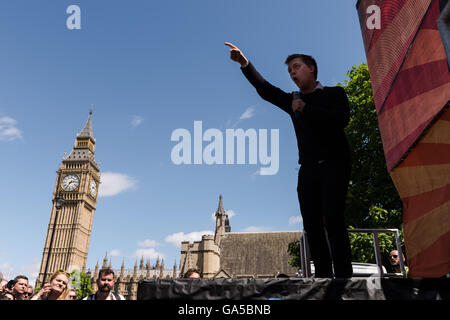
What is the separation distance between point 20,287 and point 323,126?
7.24 m

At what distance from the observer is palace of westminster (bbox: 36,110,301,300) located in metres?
58.6

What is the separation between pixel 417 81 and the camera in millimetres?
6832

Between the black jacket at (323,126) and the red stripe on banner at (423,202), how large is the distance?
4.42 metres

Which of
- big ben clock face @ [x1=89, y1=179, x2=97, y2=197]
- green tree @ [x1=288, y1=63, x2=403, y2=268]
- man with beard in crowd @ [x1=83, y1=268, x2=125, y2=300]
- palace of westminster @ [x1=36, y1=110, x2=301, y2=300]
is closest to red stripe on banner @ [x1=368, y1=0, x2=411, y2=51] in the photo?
green tree @ [x1=288, y1=63, x2=403, y2=268]

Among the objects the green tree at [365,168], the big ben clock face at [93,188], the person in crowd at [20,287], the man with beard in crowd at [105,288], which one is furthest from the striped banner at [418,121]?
the big ben clock face at [93,188]

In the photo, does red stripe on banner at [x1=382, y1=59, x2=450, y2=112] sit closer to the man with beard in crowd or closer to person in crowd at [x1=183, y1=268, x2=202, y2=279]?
person in crowd at [x1=183, y1=268, x2=202, y2=279]

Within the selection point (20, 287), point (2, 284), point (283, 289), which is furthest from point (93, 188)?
point (283, 289)

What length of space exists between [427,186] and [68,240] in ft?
367

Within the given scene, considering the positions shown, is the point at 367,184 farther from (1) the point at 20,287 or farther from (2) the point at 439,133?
(1) the point at 20,287

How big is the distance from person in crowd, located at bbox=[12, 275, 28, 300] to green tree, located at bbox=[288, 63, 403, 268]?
12151mm

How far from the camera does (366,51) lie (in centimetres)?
962

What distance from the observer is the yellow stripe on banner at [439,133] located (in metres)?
5.88
